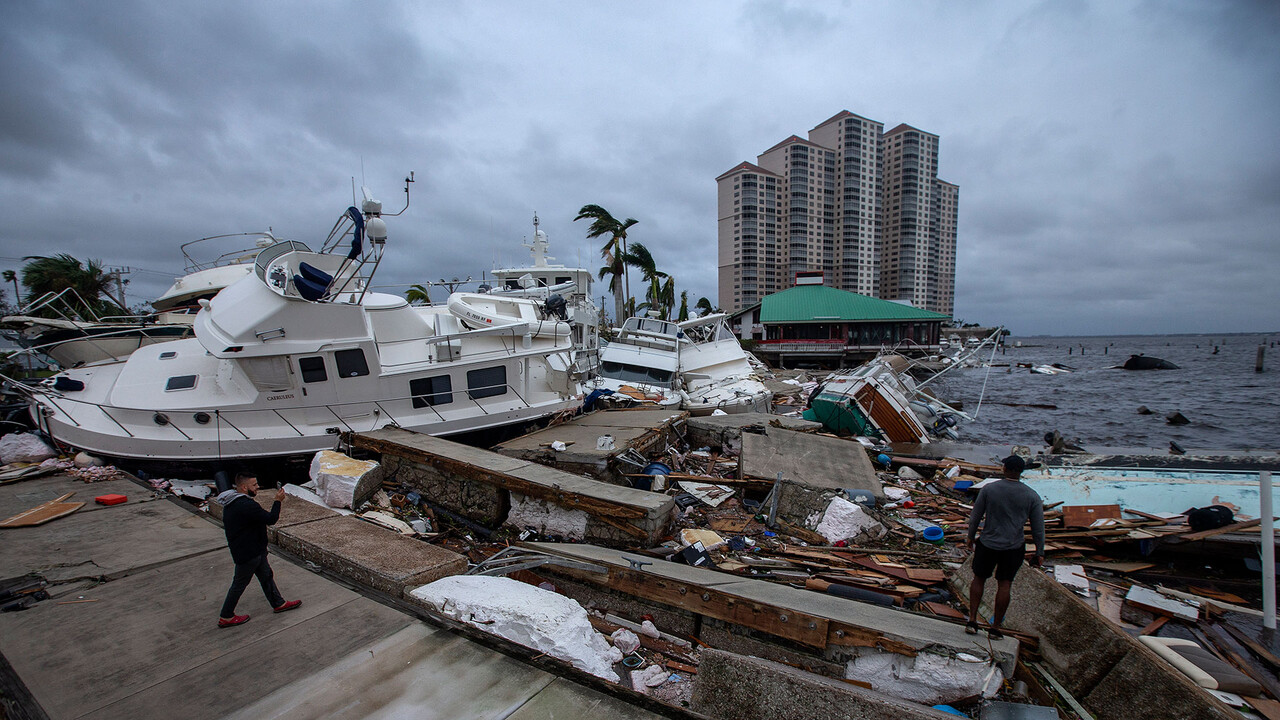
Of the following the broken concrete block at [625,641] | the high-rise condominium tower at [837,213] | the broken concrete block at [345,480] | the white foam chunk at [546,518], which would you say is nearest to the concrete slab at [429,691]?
the broken concrete block at [625,641]

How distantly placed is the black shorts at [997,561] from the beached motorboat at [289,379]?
861 cm

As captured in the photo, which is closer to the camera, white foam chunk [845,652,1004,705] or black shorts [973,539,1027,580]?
white foam chunk [845,652,1004,705]

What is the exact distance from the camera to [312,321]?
28.8 ft

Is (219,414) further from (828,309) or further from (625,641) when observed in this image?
(828,309)

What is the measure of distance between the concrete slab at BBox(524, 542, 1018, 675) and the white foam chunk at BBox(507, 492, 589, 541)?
731 mm

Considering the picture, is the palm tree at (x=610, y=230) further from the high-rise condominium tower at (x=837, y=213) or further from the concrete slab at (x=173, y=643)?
the high-rise condominium tower at (x=837, y=213)

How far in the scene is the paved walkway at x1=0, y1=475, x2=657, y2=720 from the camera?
2.67 m

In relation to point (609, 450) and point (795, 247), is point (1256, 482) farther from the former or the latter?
point (795, 247)

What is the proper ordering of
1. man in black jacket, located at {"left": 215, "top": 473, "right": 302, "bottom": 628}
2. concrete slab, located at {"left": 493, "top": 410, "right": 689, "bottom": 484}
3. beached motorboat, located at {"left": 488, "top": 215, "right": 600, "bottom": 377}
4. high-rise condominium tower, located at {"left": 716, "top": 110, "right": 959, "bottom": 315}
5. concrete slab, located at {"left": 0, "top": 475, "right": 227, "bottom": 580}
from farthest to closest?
high-rise condominium tower, located at {"left": 716, "top": 110, "right": 959, "bottom": 315}, beached motorboat, located at {"left": 488, "top": 215, "right": 600, "bottom": 377}, concrete slab, located at {"left": 493, "top": 410, "right": 689, "bottom": 484}, concrete slab, located at {"left": 0, "top": 475, "right": 227, "bottom": 580}, man in black jacket, located at {"left": 215, "top": 473, "right": 302, "bottom": 628}

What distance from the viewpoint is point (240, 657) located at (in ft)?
10.2

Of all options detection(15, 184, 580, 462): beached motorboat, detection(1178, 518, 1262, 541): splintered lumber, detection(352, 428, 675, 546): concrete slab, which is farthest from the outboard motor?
detection(1178, 518, 1262, 541): splintered lumber

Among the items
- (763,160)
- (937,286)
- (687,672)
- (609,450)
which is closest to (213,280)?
(609,450)

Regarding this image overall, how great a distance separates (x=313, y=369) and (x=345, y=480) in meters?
3.38

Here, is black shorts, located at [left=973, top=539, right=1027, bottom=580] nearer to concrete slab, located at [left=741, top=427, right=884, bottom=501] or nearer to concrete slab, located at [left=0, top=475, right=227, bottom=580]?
concrete slab, located at [left=741, top=427, right=884, bottom=501]
